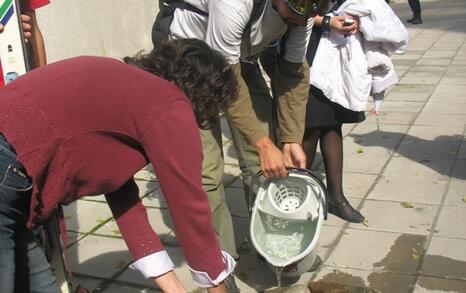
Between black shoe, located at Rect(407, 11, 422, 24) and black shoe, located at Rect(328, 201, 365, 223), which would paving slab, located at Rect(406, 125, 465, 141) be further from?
black shoe, located at Rect(407, 11, 422, 24)

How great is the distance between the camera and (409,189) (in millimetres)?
4637

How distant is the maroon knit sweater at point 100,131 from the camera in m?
1.86

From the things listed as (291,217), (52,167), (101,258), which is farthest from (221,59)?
(101,258)

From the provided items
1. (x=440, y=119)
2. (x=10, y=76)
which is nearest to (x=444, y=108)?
(x=440, y=119)

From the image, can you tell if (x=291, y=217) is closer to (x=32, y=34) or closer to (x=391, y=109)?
(x=32, y=34)

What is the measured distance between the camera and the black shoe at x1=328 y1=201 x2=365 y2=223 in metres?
4.14

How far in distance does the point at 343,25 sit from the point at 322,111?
1.82 ft

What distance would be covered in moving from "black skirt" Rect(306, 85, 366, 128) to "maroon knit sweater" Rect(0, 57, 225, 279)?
2.20m

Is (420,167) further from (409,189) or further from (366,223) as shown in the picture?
(366,223)

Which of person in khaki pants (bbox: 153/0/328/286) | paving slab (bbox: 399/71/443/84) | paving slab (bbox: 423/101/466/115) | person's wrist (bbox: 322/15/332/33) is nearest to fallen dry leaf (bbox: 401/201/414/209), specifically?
person in khaki pants (bbox: 153/0/328/286)

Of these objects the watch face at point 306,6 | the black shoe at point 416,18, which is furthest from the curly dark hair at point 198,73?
the black shoe at point 416,18

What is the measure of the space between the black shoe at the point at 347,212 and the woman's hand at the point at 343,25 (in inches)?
43.8

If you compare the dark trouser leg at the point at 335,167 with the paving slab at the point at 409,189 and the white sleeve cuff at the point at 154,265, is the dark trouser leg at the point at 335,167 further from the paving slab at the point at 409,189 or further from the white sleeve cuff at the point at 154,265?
the white sleeve cuff at the point at 154,265

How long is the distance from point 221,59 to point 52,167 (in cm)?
63
